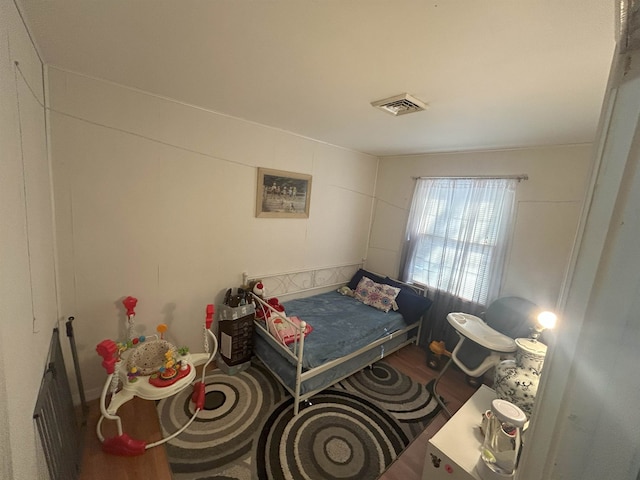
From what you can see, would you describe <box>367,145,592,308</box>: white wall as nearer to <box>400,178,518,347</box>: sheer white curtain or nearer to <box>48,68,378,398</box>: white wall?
<box>400,178,518,347</box>: sheer white curtain

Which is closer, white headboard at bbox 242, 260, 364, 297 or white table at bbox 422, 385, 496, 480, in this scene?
white table at bbox 422, 385, 496, 480

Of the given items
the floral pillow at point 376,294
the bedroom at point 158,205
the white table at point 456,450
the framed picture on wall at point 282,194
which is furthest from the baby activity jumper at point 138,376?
the floral pillow at point 376,294

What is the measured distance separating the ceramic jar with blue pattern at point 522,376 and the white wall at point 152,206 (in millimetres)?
2252

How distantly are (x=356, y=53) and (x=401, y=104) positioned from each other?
625 mm

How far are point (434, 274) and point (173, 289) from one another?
2825 mm

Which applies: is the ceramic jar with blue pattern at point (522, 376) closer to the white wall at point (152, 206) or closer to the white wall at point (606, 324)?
the white wall at point (606, 324)

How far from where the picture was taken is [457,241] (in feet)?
9.54

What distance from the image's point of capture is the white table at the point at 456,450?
4.50 feet

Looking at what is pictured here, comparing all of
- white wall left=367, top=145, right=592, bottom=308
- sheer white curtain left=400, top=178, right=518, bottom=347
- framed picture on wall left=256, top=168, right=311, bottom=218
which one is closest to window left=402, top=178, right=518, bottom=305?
sheer white curtain left=400, top=178, right=518, bottom=347

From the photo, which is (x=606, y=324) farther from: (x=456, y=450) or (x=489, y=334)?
(x=489, y=334)

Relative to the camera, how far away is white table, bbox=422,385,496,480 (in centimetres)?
137

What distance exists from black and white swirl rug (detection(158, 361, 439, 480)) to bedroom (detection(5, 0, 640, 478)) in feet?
2.33

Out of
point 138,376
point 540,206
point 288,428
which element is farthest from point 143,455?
point 540,206

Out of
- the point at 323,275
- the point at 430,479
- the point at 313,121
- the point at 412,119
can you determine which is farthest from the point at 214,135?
the point at 430,479
